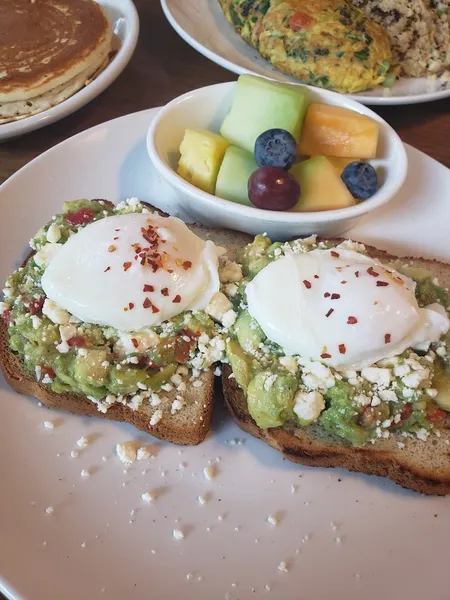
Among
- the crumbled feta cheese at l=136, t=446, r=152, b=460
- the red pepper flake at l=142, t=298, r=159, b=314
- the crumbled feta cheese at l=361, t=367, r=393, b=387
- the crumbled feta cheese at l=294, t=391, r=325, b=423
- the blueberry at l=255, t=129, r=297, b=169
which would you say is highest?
the blueberry at l=255, t=129, r=297, b=169

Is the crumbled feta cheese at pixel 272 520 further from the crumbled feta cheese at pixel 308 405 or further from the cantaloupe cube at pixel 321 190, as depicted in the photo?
the cantaloupe cube at pixel 321 190

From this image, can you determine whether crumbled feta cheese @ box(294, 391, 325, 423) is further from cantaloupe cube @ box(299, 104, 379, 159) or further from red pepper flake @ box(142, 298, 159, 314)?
cantaloupe cube @ box(299, 104, 379, 159)

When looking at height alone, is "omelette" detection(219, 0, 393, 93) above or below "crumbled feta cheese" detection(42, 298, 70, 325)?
above

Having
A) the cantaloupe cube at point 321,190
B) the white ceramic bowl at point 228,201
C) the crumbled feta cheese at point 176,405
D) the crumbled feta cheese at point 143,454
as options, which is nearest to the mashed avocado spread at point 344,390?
the crumbled feta cheese at point 176,405

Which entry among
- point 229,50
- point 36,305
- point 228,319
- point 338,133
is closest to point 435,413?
point 228,319

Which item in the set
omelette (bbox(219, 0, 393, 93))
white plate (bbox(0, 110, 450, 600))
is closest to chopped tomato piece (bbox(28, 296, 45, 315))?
white plate (bbox(0, 110, 450, 600))

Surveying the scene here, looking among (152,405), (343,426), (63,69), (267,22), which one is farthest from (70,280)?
(267,22)
